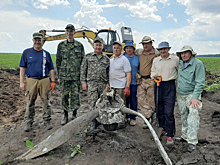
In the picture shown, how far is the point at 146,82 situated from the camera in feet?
14.1

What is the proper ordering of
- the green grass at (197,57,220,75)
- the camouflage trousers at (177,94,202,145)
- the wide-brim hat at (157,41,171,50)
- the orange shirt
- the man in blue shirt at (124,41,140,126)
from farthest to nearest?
the green grass at (197,57,220,75), the man in blue shirt at (124,41,140,126), the orange shirt, the wide-brim hat at (157,41,171,50), the camouflage trousers at (177,94,202,145)

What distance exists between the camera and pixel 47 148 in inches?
118

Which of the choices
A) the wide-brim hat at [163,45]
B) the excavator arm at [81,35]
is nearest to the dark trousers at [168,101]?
the wide-brim hat at [163,45]

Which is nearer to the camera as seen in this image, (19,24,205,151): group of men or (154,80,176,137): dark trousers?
(19,24,205,151): group of men

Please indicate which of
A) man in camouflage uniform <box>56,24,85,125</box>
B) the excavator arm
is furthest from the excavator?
man in camouflage uniform <box>56,24,85,125</box>

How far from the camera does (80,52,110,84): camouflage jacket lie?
403cm

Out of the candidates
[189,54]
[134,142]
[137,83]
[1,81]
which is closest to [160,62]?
[189,54]

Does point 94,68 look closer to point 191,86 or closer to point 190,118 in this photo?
point 191,86

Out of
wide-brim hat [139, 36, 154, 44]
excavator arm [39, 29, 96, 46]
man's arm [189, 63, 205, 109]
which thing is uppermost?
excavator arm [39, 29, 96, 46]

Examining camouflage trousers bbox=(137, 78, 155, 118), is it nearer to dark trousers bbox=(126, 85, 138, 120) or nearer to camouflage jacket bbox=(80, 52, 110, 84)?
dark trousers bbox=(126, 85, 138, 120)

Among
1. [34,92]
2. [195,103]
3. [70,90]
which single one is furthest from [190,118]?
[34,92]

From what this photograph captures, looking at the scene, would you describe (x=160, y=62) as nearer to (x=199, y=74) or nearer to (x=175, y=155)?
(x=199, y=74)

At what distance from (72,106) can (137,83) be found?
1856mm

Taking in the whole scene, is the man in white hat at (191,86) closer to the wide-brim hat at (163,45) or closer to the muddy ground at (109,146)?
the wide-brim hat at (163,45)
